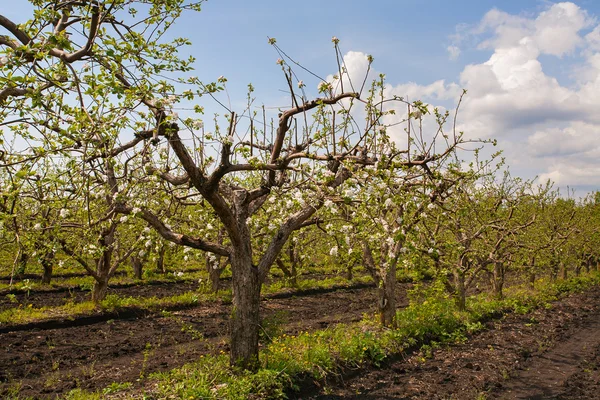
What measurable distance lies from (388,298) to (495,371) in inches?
125

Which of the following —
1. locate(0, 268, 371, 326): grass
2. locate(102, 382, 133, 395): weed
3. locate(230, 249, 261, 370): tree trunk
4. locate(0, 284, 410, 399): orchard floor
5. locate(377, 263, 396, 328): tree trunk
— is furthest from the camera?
locate(0, 268, 371, 326): grass

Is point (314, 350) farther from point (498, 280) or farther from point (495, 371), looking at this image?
point (498, 280)

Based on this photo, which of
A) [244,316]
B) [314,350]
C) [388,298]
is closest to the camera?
[244,316]

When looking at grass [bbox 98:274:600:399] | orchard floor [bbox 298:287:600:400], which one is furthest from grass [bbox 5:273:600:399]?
orchard floor [bbox 298:287:600:400]

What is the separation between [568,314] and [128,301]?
55.5 feet

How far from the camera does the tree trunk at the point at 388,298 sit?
1205cm

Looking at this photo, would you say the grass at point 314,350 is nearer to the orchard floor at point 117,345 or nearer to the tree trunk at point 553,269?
the orchard floor at point 117,345

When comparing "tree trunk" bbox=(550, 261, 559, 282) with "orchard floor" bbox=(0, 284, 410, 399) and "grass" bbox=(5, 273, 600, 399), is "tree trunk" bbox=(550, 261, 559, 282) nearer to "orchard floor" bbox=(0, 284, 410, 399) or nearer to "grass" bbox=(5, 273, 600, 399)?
"grass" bbox=(5, 273, 600, 399)

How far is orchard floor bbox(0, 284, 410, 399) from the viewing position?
9.11 metres

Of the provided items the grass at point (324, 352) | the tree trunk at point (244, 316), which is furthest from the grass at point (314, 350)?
the tree trunk at point (244, 316)

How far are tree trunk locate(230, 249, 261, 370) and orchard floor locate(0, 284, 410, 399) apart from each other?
99 cm

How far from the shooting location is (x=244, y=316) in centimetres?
830

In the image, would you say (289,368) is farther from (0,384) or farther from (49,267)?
(49,267)

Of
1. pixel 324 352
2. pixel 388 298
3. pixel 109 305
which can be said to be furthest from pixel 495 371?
pixel 109 305
